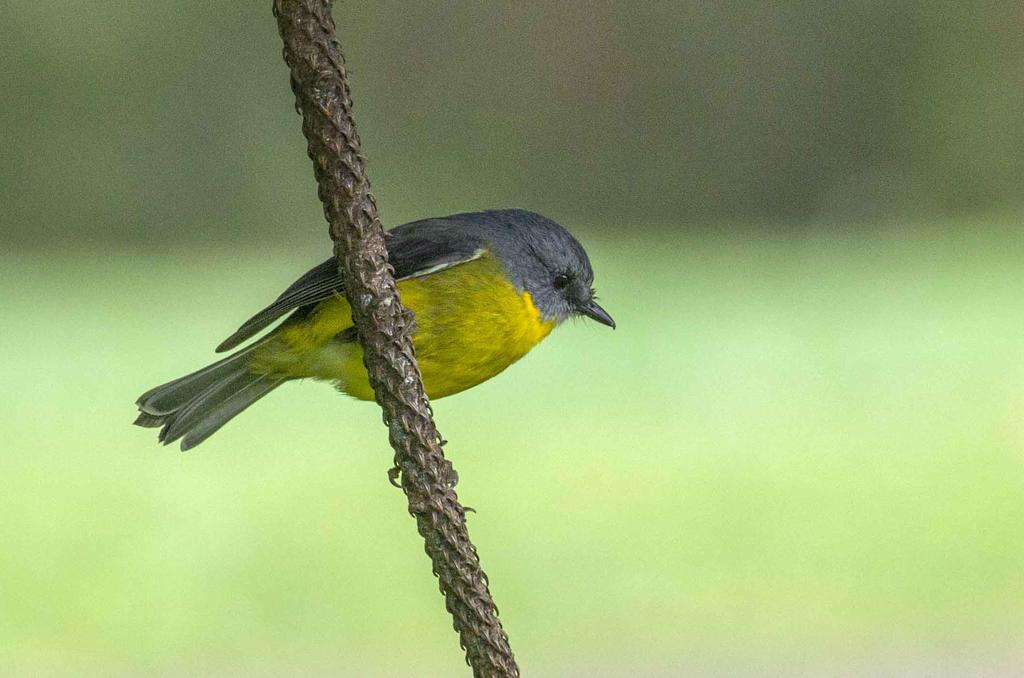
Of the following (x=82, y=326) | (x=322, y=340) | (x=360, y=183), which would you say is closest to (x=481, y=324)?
(x=322, y=340)

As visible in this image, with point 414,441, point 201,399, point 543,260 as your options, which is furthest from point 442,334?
point 414,441

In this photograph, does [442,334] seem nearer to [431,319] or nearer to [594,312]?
[431,319]

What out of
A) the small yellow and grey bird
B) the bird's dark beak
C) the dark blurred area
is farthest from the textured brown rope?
the dark blurred area

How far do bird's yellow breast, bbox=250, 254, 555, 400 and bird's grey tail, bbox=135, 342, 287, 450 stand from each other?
8cm

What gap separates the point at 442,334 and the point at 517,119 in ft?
24.1

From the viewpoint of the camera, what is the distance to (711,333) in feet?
27.5

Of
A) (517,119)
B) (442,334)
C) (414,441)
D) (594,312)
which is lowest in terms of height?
(414,441)

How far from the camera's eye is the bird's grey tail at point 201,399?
2877mm

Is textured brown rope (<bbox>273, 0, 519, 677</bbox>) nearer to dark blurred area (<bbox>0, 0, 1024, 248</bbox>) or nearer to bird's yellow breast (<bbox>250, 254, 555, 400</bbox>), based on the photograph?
bird's yellow breast (<bbox>250, 254, 555, 400</bbox>)

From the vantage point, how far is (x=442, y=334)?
2869 millimetres

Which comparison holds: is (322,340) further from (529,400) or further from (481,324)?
(529,400)

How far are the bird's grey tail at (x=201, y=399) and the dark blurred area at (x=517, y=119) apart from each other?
225 inches

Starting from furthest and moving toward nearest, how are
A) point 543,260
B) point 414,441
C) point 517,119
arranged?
point 517,119, point 543,260, point 414,441

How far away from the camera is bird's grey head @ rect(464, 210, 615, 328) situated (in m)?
3.15
